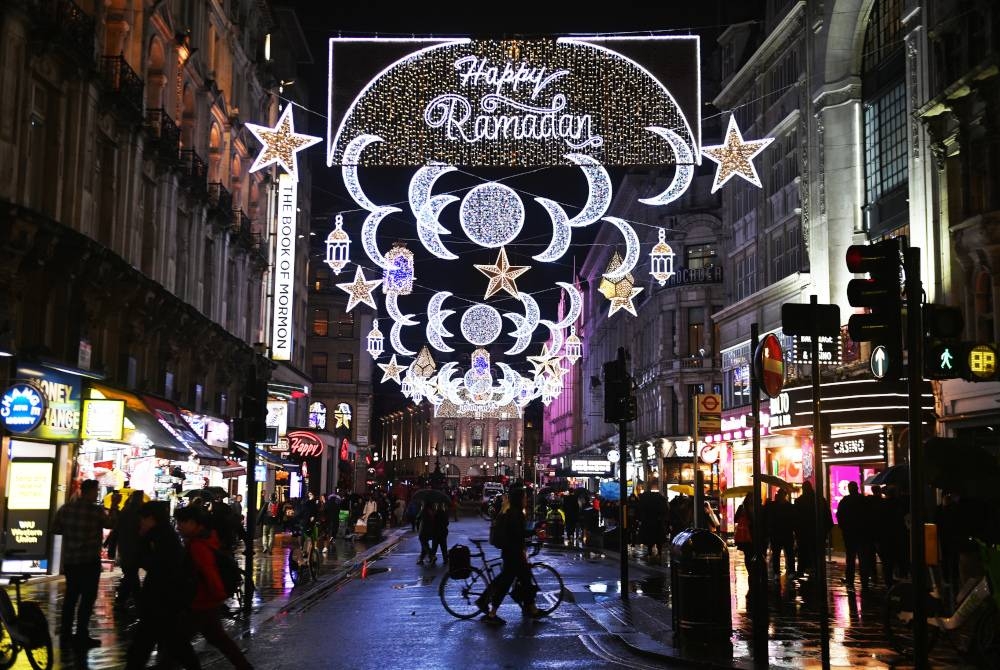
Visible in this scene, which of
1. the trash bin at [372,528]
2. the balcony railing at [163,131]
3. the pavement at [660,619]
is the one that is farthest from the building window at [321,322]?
the pavement at [660,619]

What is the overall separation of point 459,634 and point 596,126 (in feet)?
32.0

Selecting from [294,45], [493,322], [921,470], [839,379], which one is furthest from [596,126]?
[294,45]

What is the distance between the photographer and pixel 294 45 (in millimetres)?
56281

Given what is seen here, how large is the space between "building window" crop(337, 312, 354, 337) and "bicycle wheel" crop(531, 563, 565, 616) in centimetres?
6206

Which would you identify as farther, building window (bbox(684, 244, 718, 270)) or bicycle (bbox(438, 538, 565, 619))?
building window (bbox(684, 244, 718, 270))

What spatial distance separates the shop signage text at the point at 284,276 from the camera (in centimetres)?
4494

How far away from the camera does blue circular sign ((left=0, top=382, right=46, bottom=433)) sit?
19.5 m

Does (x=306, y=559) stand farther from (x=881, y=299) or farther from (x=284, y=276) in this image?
(x=284, y=276)

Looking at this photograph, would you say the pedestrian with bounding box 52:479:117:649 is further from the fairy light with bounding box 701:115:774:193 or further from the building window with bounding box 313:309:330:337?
the building window with bounding box 313:309:330:337

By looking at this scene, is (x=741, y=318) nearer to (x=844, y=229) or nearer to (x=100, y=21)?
(x=844, y=229)

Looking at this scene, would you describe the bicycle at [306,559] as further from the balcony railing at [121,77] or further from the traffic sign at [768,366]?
the traffic sign at [768,366]

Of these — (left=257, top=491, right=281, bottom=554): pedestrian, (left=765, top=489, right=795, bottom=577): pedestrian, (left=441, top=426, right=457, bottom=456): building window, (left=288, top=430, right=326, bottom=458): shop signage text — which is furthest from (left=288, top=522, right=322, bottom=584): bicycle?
(left=441, top=426, right=457, bottom=456): building window

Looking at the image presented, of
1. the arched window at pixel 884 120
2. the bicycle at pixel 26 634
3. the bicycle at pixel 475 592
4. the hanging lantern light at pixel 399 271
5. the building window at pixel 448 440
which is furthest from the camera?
the building window at pixel 448 440

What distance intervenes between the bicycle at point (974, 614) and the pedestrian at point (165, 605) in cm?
624
